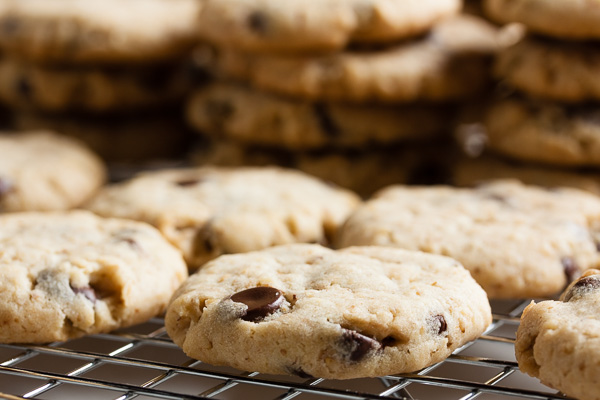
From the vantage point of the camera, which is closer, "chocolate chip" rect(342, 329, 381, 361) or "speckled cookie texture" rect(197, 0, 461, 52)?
"chocolate chip" rect(342, 329, 381, 361)

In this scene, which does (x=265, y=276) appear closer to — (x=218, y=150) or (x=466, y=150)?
(x=218, y=150)

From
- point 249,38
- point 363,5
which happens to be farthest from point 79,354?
point 363,5

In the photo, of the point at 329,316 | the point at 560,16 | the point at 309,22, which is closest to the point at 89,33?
the point at 309,22

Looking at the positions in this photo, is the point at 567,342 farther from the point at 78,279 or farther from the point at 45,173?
the point at 45,173

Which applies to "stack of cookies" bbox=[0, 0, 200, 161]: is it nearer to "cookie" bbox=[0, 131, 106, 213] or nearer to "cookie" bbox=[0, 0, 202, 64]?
"cookie" bbox=[0, 0, 202, 64]

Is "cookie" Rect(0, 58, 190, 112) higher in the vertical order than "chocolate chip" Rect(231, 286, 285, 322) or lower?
higher

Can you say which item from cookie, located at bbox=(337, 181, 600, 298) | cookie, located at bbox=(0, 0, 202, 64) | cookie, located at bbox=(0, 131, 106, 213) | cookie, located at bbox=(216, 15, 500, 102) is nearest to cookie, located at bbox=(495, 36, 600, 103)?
cookie, located at bbox=(216, 15, 500, 102)

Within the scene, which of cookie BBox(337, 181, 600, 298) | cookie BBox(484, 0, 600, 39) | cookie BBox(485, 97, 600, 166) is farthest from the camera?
cookie BBox(485, 97, 600, 166)
